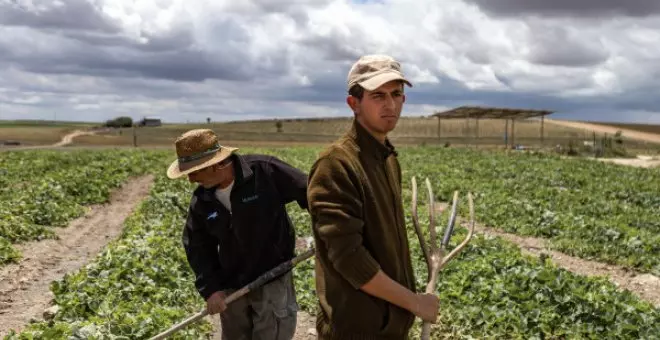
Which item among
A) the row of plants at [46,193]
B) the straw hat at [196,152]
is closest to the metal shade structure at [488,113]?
the row of plants at [46,193]

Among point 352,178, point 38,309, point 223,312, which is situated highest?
point 352,178

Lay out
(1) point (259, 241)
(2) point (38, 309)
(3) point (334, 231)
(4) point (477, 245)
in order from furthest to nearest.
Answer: (4) point (477, 245) < (2) point (38, 309) < (1) point (259, 241) < (3) point (334, 231)

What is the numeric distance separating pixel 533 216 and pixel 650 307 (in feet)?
22.1

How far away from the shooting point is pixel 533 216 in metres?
13.6

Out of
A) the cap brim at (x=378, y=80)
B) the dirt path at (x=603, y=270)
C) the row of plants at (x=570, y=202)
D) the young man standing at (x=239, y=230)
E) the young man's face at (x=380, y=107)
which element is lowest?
the dirt path at (x=603, y=270)

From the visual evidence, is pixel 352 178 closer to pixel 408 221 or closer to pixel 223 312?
pixel 223 312

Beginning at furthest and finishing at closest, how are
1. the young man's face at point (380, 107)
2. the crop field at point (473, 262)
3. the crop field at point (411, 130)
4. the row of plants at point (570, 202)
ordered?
the crop field at point (411, 130) < the row of plants at point (570, 202) < the crop field at point (473, 262) < the young man's face at point (380, 107)

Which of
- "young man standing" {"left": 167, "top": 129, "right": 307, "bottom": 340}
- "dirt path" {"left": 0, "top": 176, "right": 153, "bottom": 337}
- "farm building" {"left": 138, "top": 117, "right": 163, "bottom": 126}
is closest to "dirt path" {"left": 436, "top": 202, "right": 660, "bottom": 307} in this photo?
"young man standing" {"left": 167, "top": 129, "right": 307, "bottom": 340}

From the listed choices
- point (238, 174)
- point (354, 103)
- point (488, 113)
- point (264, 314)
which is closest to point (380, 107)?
point (354, 103)

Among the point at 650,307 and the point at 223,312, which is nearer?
the point at 223,312

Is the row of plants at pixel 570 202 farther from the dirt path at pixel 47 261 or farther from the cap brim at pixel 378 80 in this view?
the cap brim at pixel 378 80

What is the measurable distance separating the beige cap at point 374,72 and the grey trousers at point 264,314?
1880 mm

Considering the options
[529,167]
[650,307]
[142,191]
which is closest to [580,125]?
[529,167]

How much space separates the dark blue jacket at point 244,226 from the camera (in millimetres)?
4023
